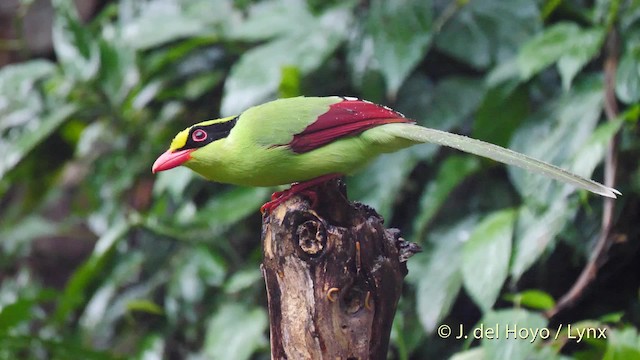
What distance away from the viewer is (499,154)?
2.08m

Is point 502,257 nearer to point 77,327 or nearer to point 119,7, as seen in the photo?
point 77,327

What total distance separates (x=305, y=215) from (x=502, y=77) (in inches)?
70.2

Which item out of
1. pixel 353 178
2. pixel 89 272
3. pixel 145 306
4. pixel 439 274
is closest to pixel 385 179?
pixel 353 178

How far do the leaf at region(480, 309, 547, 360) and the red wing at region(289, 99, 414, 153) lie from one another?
1.00m

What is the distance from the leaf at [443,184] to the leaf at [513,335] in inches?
26.3

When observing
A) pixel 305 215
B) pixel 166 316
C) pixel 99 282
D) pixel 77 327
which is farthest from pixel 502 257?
pixel 77 327

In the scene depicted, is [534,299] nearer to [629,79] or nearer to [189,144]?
[629,79]

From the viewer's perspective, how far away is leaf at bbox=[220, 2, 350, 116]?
12.4 ft

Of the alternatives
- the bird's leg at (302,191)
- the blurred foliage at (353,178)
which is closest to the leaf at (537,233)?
the blurred foliage at (353,178)

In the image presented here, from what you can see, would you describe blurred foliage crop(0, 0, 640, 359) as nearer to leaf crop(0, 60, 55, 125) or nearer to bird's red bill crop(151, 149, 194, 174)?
leaf crop(0, 60, 55, 125)

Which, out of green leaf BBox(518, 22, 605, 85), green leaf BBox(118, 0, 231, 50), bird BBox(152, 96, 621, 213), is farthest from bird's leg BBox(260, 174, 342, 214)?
green leaf BBox(118, 0, 231, 50)

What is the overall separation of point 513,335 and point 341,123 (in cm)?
116

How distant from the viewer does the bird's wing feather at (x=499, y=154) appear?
199 cm

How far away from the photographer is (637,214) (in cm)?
345
